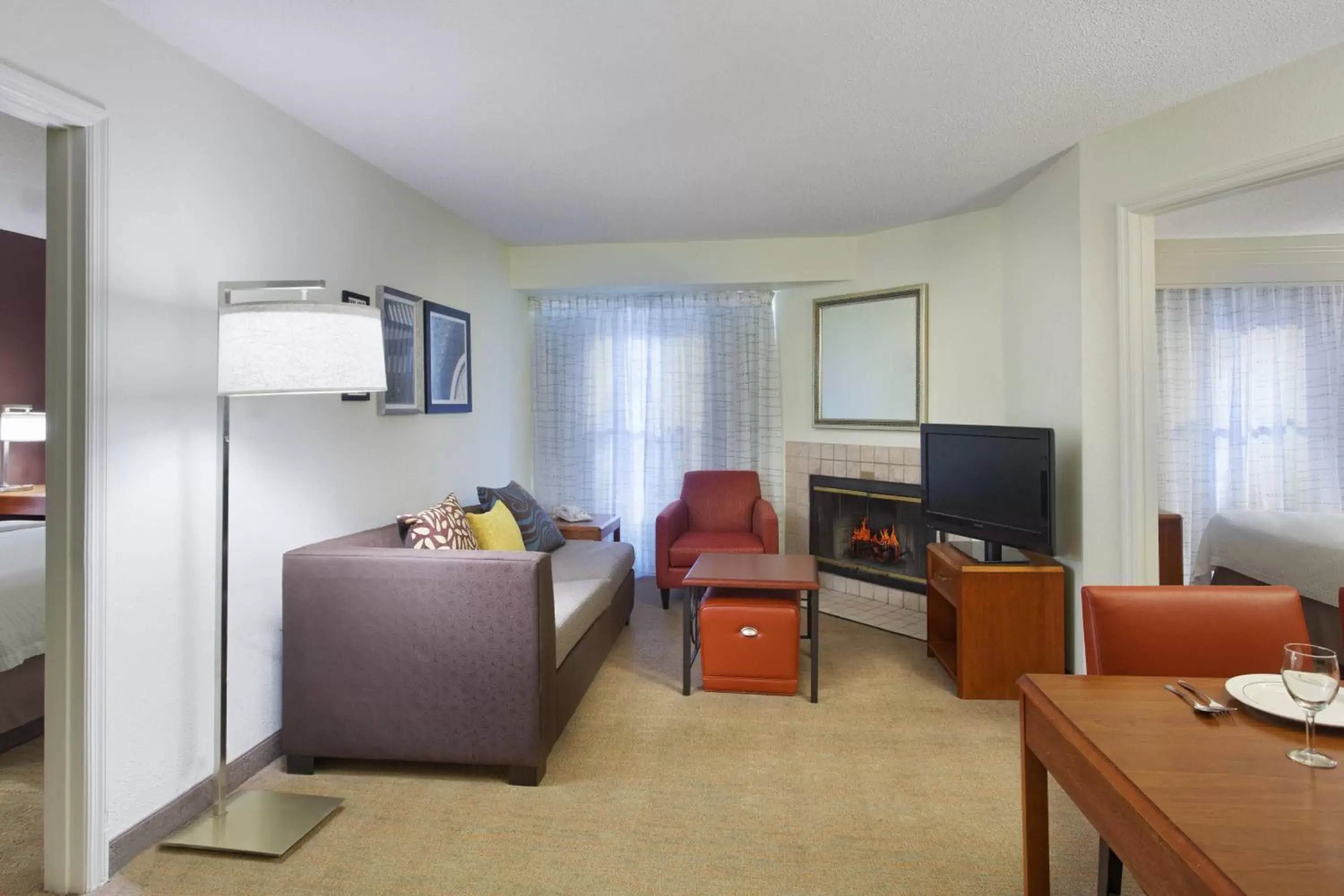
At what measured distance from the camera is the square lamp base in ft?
6.93

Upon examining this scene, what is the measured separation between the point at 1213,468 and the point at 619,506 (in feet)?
14.0

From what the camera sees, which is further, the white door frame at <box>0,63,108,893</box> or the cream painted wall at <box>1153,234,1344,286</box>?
the cream painted wall at <box>1153,234,1344,286</box>

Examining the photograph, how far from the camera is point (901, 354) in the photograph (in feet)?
15.5

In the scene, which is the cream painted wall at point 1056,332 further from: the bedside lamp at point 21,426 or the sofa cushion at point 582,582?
the bedside lamp at point 21,426

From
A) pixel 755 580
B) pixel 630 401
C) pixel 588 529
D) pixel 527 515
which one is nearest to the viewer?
pixel 755 580

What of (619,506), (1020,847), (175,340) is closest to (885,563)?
(619,506)

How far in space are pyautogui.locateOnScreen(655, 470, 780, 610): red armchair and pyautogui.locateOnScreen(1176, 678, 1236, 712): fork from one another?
3004mm

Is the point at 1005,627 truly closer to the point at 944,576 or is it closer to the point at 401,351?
the point at 944,576

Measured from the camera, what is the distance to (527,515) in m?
4.22

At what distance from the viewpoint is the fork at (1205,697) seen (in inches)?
53.0

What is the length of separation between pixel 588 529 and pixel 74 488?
2.99 m

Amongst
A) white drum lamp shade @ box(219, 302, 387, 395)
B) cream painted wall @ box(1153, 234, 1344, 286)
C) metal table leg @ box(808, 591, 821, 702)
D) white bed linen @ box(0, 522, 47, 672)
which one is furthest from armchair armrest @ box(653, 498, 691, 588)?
cream painted wall @ box(1153, 234, 1344, 286)

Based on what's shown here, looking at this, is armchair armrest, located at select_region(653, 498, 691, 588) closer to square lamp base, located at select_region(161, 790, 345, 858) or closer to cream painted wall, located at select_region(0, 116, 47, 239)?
square lamp base, located at select_region(161, 790, 345, 858)

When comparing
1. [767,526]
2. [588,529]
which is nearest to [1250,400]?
[767,526]
